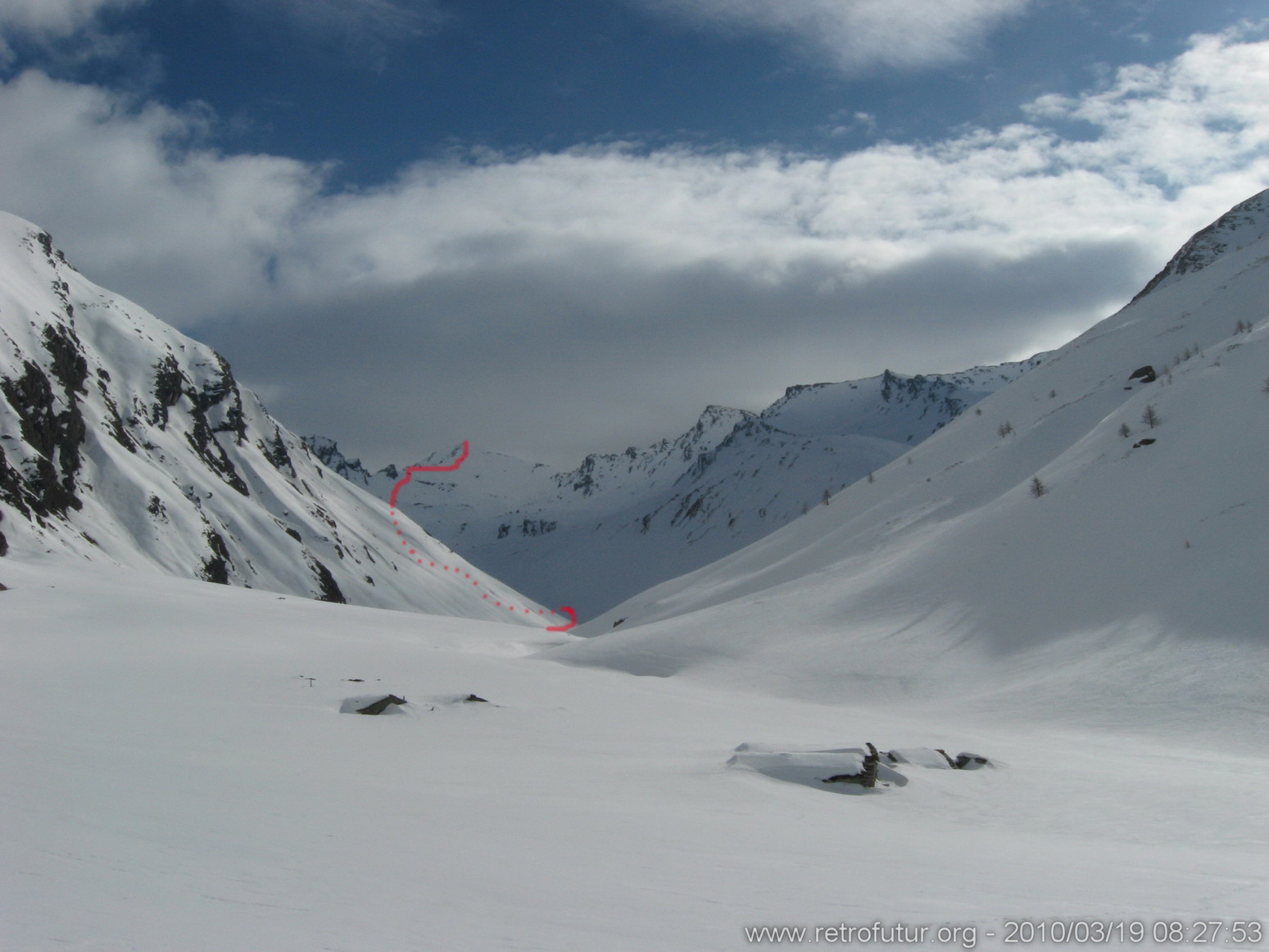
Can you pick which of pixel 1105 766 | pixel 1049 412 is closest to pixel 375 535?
pixel 1049 412

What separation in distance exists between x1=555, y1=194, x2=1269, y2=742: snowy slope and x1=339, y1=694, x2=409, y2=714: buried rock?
801cm

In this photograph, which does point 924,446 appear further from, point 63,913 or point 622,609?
point 63,913

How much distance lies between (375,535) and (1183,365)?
494 ft

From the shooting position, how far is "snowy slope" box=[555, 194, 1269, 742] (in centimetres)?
1355

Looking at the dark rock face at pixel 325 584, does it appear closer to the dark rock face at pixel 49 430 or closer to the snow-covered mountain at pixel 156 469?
the snow-covered mountain at pixel 156 469

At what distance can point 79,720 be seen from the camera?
9.39 m

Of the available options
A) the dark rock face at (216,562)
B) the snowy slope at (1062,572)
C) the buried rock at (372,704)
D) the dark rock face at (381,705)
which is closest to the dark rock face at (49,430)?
the dark rock face at (216,562)

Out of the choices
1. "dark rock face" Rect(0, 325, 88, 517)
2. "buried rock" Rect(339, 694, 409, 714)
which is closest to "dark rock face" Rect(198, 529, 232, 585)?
"dark rock face" Rect(0, 325, 88, 517)

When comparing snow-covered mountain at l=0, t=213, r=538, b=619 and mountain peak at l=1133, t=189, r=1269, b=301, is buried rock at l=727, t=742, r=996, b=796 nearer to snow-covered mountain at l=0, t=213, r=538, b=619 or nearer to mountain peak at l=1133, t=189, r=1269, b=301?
mountain peak at l=1133, t=189, r=1269, b=301

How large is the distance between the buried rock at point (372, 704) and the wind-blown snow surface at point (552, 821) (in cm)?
42

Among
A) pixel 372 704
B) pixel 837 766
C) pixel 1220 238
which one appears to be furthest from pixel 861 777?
pixel 1220 238

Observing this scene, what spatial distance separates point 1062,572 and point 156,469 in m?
110

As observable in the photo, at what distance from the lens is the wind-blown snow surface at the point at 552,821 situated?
4129mm

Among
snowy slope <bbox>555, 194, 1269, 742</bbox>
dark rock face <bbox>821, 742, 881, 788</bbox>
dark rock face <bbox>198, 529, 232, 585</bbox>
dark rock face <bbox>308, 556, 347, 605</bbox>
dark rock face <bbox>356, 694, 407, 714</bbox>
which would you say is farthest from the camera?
dark rock face <bbox>308, 556, 347, 605</bbox>
